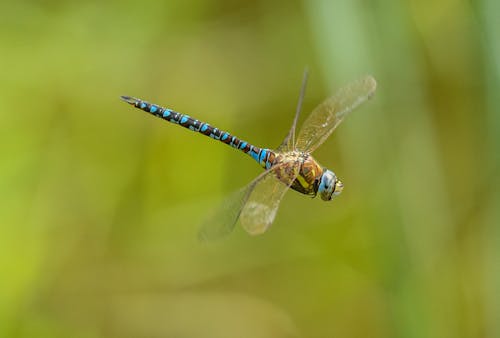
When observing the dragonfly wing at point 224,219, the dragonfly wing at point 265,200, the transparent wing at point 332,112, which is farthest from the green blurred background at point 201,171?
the dragonfly wing at point 224,219

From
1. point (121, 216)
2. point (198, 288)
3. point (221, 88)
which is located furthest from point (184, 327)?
point (221, 88)

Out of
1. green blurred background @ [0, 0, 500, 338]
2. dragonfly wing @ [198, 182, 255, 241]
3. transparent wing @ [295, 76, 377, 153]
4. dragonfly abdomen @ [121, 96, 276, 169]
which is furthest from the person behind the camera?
green blurred background @ [0, 0, 500, 338]

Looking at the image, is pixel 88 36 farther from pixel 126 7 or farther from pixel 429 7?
pixel 429 7

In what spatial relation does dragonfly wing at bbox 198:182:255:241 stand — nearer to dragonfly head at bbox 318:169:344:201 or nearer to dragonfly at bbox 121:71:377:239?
dragonfly at bbox 121:71:377:239

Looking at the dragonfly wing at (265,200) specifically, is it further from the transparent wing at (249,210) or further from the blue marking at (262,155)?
the blue marking at (262,155)

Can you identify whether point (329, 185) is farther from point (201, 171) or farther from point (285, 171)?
point (201, 171)

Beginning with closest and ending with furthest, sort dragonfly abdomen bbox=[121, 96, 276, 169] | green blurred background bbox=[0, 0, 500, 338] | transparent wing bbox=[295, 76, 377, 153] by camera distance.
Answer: transparent wing bbox=[295, 76, 377, 153], dragonfly abdomen bbox=[121, 96, 276, 169], green blurred background bbox=[0, 0, 500, 338]

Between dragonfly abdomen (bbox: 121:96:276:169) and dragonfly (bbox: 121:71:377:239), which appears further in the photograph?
dragonfly abdomen (bbox: 121:96:276:169)

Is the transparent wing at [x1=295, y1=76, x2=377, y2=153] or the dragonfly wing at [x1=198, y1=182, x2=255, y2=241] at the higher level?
the transparent wing at [x1=295, y1=76, x2=377, y2=153]

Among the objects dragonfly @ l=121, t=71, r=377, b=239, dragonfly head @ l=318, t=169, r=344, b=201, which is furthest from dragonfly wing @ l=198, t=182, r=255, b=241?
dragonfly head @ l=318, t=169, r=344, b=201
